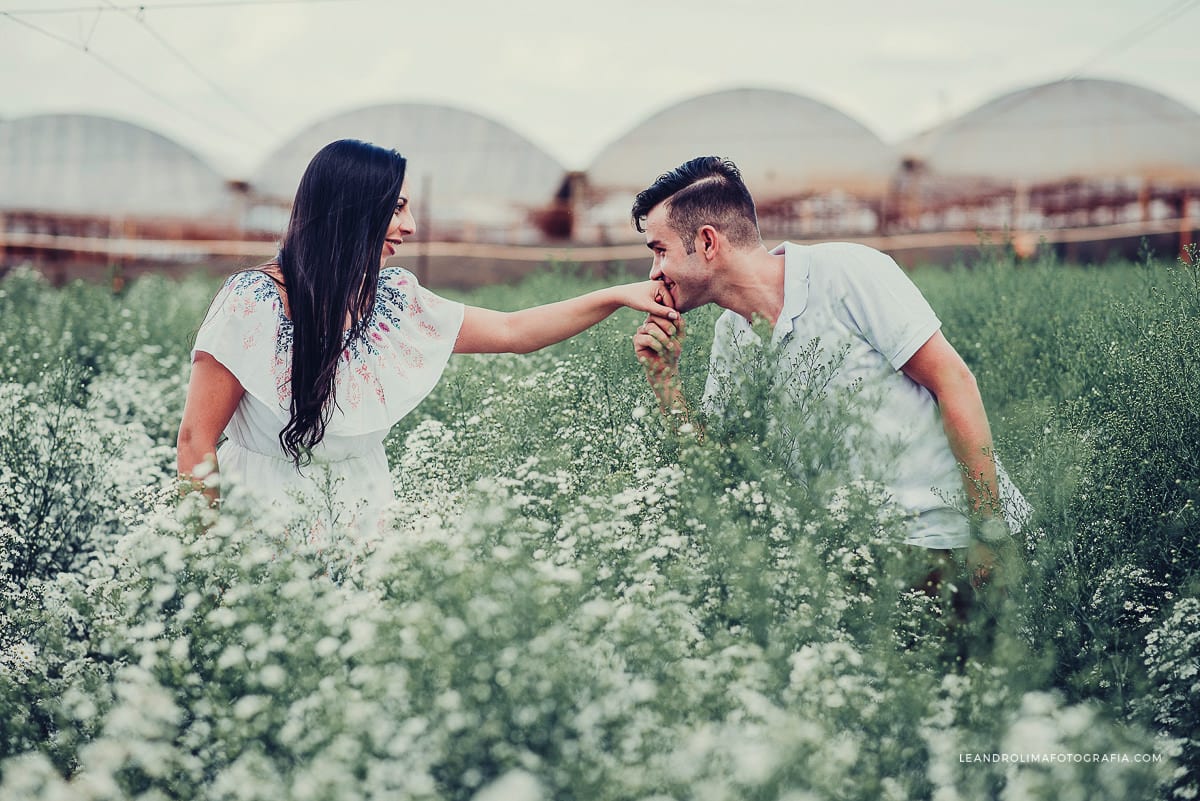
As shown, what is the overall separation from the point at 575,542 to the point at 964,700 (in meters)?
0.96

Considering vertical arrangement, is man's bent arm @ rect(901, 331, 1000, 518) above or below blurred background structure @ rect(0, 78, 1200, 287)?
below

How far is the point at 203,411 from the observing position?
2.79m

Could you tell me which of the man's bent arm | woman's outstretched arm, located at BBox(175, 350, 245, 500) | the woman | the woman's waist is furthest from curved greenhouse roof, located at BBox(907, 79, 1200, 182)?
woman's outstretched arm, located at BBox(175, 350, 245, 500)

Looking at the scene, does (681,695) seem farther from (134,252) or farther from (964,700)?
(134,252)

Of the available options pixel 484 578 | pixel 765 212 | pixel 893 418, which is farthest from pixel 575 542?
pixel 765 212

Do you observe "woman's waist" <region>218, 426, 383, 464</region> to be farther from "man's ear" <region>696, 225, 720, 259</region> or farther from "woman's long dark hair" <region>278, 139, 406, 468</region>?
"man's ear" <region>696, 225, 720, 259</region>

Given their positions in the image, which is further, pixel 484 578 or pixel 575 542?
pixel 575 542

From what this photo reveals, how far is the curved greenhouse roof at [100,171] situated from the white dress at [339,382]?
1961 centimetres

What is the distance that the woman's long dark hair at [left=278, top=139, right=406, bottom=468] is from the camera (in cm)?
282

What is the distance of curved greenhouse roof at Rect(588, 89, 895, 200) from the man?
52.3 ft

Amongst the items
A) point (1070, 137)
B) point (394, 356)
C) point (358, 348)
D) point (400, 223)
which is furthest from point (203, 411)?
point (1070, 137)

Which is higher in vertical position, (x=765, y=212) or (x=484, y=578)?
(x=765, y=212)

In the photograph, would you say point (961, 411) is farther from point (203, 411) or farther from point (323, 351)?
point (203, 411)

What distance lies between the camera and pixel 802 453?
253 centimetres
